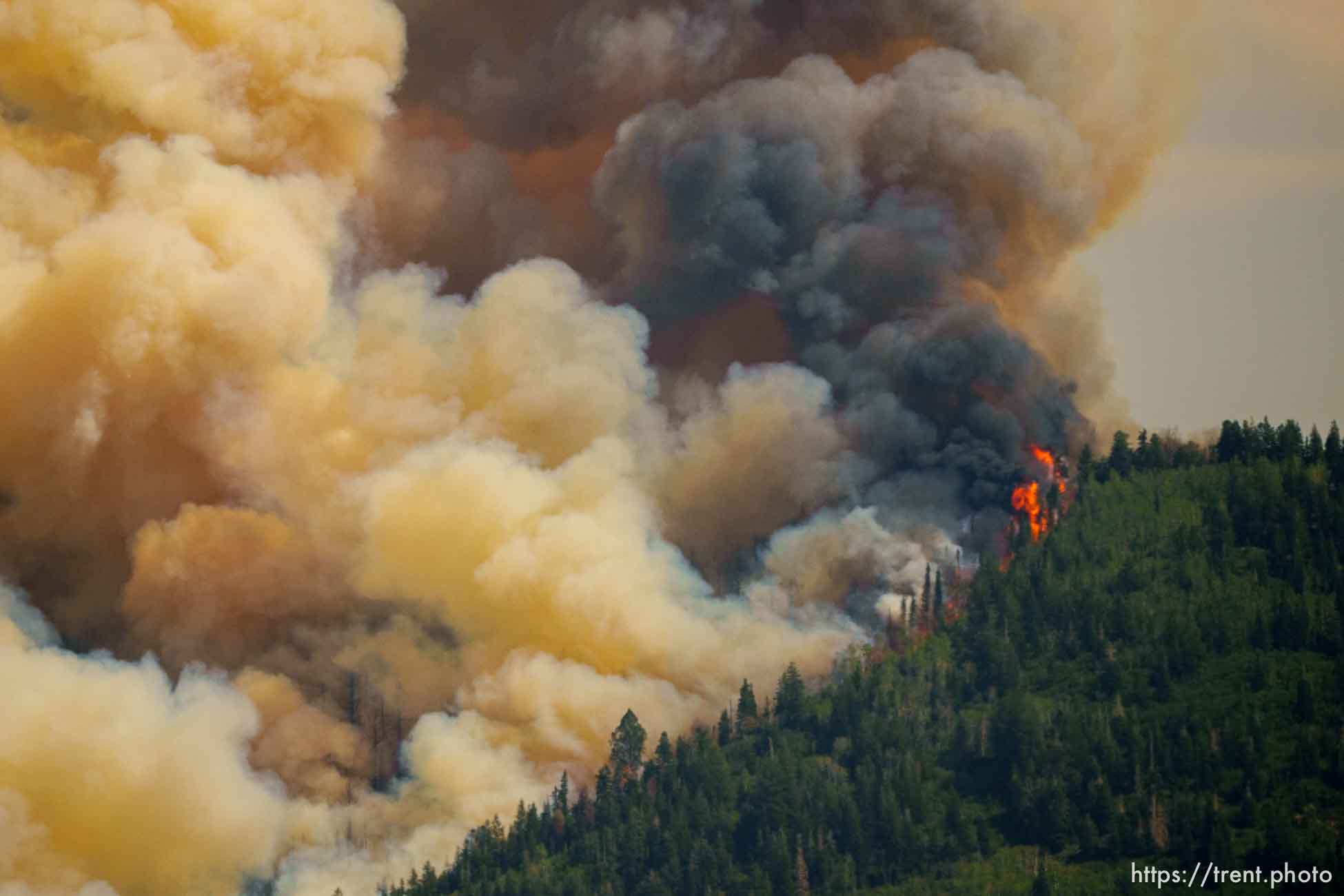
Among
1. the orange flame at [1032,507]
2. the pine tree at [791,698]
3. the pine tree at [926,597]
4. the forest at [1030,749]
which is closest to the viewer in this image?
the forest at [1030,749]

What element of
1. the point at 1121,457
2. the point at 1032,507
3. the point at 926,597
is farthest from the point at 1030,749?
the point at 1121,457

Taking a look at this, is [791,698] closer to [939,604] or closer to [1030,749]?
[939,604]

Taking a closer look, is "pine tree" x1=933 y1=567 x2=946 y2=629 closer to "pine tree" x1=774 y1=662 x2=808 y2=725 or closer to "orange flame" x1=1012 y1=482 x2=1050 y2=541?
"orange flame" x1=1012 y1=482 x2=1050 y2=541

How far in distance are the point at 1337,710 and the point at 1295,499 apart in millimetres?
23601

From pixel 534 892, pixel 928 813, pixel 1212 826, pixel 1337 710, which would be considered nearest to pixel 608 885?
pixel 534 892

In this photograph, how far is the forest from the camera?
15762 cm

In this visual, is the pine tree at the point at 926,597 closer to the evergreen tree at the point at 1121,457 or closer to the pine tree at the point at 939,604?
the pine tree at the point at 939,604

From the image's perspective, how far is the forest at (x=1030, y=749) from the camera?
517 ft

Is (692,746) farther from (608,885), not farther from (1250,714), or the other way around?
(1250,714)

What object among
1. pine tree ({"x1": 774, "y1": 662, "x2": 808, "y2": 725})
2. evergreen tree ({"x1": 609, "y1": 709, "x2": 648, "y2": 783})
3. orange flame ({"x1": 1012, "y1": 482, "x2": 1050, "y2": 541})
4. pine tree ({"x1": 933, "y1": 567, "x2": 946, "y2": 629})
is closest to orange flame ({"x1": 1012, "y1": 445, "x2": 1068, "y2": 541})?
orange flame ({"x1": 1012, "y1": 482, "x2": 1050, "y2": 541})

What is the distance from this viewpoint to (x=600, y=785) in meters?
167

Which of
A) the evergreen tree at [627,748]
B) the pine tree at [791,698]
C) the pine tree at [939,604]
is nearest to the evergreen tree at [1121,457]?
the pine tree at [939,604]

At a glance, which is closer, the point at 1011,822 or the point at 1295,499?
the point at 1011,822

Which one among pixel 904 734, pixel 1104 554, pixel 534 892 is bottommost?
pixel 534 892
